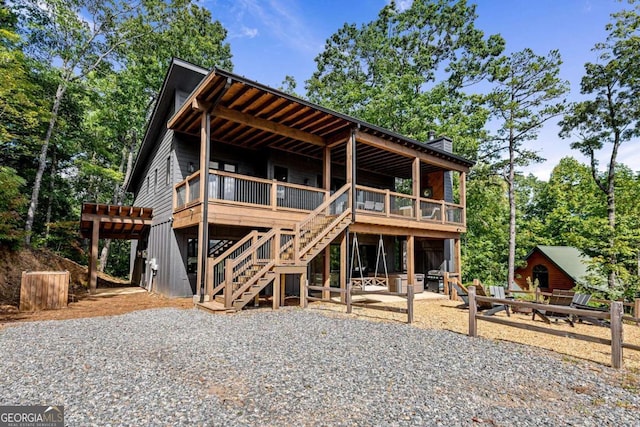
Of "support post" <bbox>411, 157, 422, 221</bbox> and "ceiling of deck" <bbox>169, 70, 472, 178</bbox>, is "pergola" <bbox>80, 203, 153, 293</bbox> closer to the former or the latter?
"ceiling of deck" <bbox>169, 70, 472, 178</bbox>

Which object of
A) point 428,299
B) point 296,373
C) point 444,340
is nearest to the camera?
point 296,373

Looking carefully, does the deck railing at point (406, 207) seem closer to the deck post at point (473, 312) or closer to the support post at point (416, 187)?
the support post at point (416, 187)

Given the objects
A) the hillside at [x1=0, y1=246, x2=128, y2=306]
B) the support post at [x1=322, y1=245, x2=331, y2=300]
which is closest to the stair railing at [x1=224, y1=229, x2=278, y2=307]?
the support post at [x1=322, y1=245, x2=331, y2=300]

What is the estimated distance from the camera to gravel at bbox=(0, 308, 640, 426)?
3400 mm

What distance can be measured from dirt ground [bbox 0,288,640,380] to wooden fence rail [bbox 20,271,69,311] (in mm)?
315

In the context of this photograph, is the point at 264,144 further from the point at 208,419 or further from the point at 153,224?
the point at 208,419

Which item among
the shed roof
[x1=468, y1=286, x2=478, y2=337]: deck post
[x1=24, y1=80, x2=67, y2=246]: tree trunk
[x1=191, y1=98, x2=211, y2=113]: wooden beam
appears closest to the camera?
[x1=468, y1=286, x2=478, y2=337]: deck post

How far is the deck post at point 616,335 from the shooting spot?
521 centimetres

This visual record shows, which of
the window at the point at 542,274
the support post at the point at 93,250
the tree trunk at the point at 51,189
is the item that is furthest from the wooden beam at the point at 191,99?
A: the window at the point at 542,274

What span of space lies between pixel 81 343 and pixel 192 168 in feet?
26.0

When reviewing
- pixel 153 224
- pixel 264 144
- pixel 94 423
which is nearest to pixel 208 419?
pixel 94 423

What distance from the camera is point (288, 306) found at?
9.94 meters

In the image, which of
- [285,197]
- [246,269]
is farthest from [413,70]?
[246,269]

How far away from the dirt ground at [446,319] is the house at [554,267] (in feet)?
43.8
